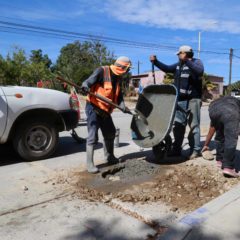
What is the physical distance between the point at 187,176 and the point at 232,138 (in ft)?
2.84

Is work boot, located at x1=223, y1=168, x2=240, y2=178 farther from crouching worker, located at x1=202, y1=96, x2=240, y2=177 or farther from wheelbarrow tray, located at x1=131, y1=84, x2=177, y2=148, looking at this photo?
wheelbarrow tray, located at x1=131, y1=84, x2=177, y2=148

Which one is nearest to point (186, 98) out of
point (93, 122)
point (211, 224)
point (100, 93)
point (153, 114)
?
point (153, 114)

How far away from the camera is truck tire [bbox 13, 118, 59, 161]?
6305 millimetres

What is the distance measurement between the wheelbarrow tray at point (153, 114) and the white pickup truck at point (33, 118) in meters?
1.31

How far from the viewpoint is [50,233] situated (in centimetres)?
365

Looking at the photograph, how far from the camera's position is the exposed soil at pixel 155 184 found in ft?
15.2

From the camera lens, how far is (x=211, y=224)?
372 cm

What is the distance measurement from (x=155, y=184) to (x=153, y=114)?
164 centimetres

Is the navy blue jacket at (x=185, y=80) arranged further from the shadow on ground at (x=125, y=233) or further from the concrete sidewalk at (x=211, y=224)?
the shadow on ground at (x=125, y=233)

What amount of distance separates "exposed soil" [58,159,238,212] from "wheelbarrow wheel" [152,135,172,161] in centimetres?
24

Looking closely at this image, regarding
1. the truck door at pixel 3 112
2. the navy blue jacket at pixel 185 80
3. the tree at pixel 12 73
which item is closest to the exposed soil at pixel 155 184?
the navy blue jacket at pixel 185 80

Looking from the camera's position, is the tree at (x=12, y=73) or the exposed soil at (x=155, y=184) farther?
the tree at (x=12, y=73)

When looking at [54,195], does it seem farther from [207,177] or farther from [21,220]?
[207,177]

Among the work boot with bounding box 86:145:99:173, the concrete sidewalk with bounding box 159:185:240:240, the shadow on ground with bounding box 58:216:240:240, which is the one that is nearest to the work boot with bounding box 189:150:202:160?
the work boot with bounding box 86:145:99:173
